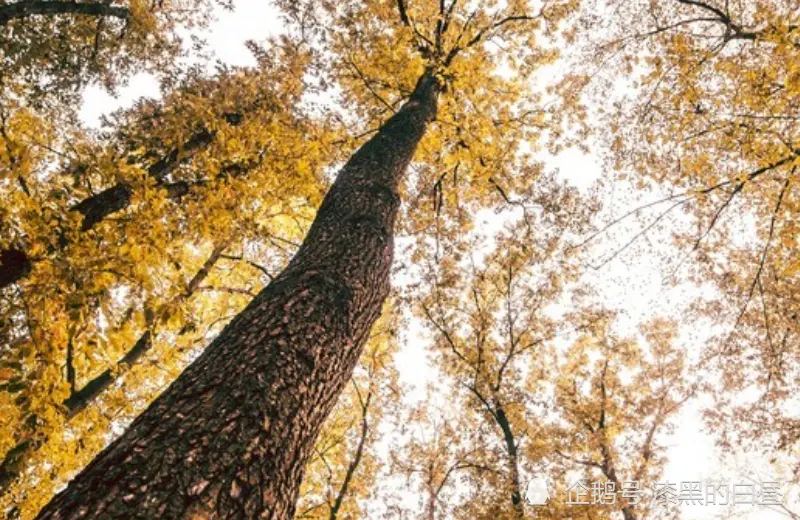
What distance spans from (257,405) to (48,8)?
8214 millimetres

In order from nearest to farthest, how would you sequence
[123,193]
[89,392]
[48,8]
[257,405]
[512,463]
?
1. [257,405]
2. [123,193]
3. [48,8]
4. [89,392]
5. [512,463]

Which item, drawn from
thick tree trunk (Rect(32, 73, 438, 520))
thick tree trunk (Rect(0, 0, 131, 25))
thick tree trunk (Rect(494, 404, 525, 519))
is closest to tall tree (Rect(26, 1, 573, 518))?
thick tree trunk (Rect(32, 73, 438, 520))

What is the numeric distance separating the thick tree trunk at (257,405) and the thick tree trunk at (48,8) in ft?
21.0

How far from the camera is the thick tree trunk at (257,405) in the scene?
1797mm

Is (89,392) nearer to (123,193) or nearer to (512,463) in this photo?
(123,193)

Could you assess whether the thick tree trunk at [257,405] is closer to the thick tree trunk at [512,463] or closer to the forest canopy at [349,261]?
the forest canopy at [349,261]

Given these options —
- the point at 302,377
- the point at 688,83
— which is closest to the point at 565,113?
the point at 688,83

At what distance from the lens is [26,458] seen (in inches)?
132

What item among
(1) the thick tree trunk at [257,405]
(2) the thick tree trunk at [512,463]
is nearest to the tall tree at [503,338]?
(2) the thick tree trunk at [512,463]

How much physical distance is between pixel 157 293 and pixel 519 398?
11.8 m

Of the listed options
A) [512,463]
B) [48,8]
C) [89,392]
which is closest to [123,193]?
[48,8]

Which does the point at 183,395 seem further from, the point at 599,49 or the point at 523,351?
the point at 523,351

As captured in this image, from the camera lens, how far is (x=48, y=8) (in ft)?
23.8

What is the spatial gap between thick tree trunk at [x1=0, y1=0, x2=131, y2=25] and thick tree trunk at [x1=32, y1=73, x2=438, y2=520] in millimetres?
6403
